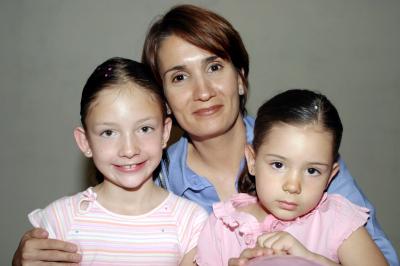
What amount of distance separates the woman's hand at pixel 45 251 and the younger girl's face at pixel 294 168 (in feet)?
2.29

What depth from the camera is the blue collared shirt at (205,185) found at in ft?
5.24

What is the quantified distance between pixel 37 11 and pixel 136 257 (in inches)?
67.6

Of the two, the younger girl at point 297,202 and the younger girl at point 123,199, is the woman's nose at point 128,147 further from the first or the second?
the younger girl at point 297,202

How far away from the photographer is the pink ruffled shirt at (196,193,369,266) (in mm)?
1389

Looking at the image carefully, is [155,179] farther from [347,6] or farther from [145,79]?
[347,6]

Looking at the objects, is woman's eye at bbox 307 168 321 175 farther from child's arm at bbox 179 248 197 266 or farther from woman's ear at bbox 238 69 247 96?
woman's ear at bbox 238 69 247 96

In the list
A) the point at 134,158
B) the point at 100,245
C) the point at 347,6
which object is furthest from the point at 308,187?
the point at 347,6

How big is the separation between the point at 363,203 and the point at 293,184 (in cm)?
46

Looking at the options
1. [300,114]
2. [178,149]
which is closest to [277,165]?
[300,114]

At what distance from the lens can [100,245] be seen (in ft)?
4.97

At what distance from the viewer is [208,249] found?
1.50 metres

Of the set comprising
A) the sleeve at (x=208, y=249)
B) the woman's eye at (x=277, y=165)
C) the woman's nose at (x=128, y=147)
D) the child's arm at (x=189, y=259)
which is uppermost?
the woman's nose at (x=128, y=147)

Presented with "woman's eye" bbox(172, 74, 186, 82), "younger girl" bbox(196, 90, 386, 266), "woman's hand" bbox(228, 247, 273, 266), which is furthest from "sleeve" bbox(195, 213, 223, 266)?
"woman's eye" bbox(172, 74, 186, 82)

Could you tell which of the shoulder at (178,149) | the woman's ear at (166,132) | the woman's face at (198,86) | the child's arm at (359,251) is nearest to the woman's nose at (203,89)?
the woman's face at (198,86)
